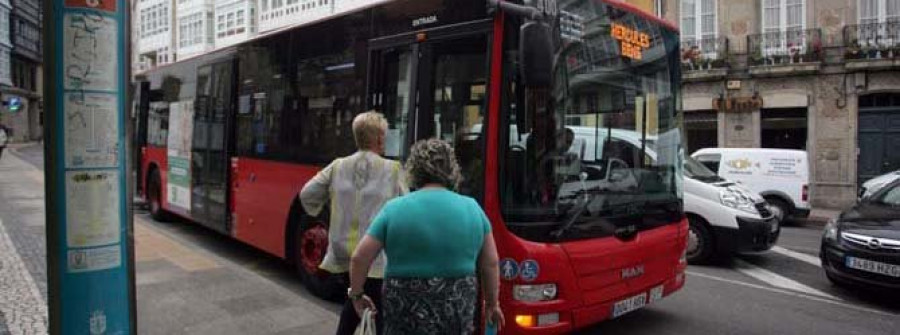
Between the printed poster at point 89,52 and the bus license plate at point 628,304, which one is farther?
the bus license plate at point 628,304

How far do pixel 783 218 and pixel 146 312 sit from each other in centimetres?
1302

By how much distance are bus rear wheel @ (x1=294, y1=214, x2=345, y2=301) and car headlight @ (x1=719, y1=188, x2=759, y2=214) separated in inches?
210

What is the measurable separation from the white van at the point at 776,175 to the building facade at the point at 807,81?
6.04 metres

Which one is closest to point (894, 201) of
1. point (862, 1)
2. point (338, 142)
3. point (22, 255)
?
point (338, 142)

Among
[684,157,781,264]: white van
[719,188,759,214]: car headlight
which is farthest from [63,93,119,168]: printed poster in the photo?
[719,188,759,214]: car headlight

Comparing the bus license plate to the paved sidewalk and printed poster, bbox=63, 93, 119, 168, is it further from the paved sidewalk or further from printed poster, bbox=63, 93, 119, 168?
printed poster, bbox=63, 93, 119, 168

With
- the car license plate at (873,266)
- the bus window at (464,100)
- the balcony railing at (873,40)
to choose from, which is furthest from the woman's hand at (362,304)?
the balcony railing at (873,40)

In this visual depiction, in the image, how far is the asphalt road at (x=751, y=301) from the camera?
590 centimetres

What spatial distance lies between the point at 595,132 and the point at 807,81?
1795 cm

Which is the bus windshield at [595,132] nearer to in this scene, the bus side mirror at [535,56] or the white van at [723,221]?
the bus side mirror at [535,56]

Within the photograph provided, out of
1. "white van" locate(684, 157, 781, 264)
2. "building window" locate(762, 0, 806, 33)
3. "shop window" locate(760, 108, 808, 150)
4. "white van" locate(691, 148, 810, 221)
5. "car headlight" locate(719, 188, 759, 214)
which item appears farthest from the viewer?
"shop window" locate(760, 108, 808, 150)

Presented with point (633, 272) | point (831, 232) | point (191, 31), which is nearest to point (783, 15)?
point (831, 232)

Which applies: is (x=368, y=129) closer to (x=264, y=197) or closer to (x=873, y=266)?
(x=264, y=197)

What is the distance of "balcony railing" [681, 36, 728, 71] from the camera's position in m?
21.1
